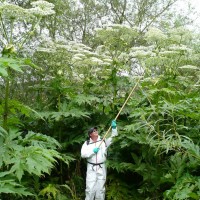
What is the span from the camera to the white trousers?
276 inches

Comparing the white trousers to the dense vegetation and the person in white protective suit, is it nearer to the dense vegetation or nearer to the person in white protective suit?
the person in white protective suit

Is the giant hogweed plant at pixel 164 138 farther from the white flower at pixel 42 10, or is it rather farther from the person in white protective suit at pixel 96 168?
the white flower at pixel 42 10

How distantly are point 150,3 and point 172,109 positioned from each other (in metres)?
13.2

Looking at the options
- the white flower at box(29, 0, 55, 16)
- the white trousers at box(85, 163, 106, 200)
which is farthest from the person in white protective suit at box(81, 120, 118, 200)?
the white flower at box(29, 0, 55, 16)

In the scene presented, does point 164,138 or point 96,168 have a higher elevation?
point 164,138

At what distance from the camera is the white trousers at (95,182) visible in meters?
7.02

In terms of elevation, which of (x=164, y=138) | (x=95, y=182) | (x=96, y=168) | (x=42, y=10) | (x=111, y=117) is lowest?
(x=95, y=182)

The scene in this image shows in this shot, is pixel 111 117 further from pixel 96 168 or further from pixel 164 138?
pixel 164 138

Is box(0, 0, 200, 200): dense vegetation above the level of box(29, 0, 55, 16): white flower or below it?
below

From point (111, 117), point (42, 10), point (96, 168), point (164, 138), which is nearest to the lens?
point (164, 138)

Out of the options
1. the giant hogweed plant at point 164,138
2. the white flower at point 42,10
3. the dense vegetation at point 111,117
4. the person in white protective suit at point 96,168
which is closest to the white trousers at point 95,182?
the person in white protective suit at point 96,168

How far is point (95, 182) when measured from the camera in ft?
23.1

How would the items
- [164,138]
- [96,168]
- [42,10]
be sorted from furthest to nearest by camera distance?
[96,168] → [42,10] → [164,138]

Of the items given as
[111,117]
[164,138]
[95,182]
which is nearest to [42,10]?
[164,138]
